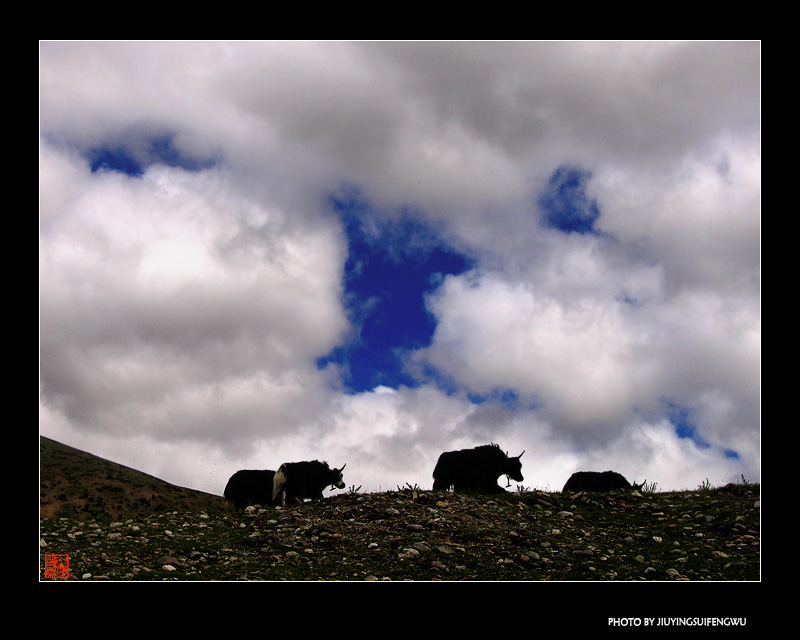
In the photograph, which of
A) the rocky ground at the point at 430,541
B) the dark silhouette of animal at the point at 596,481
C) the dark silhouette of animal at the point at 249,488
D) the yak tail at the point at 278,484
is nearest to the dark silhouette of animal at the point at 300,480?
the yak tail at the point at 278,484

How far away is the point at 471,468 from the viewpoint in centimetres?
2233

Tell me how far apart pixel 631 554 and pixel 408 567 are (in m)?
4.45

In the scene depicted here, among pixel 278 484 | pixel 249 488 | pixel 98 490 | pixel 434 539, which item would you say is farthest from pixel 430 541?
pixel 98 490

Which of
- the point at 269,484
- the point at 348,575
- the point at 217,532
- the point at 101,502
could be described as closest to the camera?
the point at 348,575

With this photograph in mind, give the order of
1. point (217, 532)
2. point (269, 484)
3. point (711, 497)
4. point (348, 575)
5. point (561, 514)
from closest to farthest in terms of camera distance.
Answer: point (348, 575), point (217, 532), point (561, 514), point (711, 497), point (269, 484)

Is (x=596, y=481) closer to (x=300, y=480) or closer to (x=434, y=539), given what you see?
(x=300, y=480)

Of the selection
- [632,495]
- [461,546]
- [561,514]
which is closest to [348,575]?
[461,546]

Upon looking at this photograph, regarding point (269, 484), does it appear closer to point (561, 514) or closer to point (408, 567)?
point (561, 514)

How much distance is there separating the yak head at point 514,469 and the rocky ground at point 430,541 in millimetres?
7246

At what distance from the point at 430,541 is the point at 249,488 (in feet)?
38.8

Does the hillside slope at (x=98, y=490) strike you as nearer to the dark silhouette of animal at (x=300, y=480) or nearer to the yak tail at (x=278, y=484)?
the yak tail at (x=278, y=484)

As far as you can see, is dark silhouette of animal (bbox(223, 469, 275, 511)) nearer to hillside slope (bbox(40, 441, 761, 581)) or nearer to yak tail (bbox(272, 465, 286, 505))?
yak tail (bbox(272, 465, 286, 505))

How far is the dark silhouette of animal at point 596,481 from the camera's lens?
21.6 m

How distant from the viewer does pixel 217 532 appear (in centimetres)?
1288
